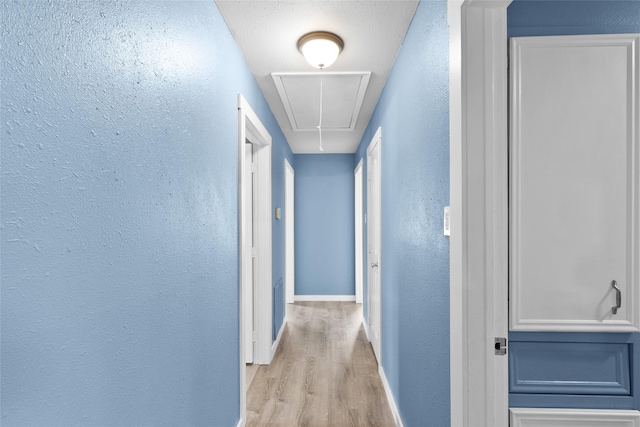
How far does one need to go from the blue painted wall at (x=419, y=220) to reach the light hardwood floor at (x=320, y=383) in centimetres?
31

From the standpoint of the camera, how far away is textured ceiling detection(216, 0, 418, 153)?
5.71ft

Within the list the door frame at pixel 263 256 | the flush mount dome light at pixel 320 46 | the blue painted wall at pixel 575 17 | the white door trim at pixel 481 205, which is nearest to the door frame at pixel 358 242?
the door frame at pixel 263 256

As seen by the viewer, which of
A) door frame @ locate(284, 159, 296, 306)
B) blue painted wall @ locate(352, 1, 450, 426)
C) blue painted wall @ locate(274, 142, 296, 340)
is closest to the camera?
blue painted wall @ locate(352, 1, 450, 426)

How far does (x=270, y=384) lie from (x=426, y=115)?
2.37m

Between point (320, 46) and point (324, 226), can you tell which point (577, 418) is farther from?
point (324, 226)

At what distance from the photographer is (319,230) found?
5.63 metres

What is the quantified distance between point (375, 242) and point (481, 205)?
2306mm

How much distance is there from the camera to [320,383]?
9.31 ft

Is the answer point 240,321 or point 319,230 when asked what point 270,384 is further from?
point 319,230

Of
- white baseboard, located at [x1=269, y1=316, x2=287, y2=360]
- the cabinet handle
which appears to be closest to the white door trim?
the cabinet handle

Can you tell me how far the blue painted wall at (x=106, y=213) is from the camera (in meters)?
0.63

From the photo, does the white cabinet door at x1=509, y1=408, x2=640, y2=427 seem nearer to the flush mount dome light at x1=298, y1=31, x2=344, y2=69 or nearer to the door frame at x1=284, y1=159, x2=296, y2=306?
the flush mount dome light at x1=298, y1=31, x2=344, y2=69

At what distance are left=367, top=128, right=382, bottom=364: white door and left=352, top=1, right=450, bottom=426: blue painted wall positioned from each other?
0.41m

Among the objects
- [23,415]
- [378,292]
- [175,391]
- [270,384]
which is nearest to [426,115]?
[175,391]
